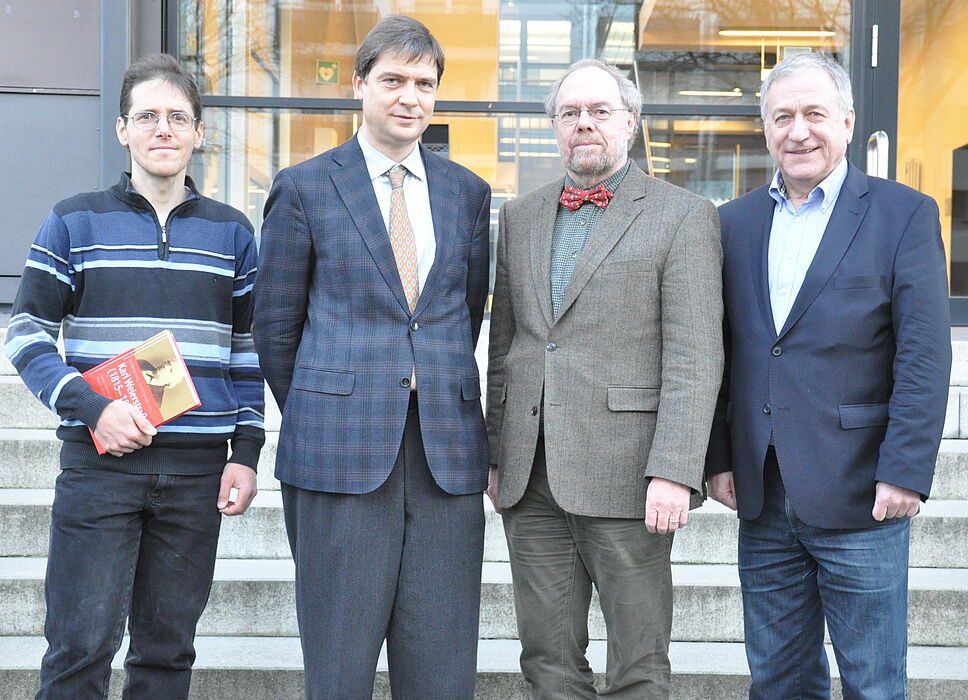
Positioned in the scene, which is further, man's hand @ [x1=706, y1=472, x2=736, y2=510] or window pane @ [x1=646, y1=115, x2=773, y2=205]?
window pane @ [x1=646, y1=115, x2=773, y2=205]

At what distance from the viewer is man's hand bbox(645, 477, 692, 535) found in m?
2.58

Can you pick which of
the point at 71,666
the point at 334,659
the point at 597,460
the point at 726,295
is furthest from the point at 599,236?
the point at 71,666

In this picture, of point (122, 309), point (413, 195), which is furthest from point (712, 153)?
point (122, 309)

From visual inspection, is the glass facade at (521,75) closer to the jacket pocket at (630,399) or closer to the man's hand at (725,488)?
the man's hand at (725,488)

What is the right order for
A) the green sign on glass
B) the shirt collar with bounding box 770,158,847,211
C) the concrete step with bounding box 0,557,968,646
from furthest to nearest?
the green sign on glass
the concrete step with bounding box 0,557,968,646
the shirt collar with bounding box 770,158,847,211

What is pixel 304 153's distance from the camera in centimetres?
667

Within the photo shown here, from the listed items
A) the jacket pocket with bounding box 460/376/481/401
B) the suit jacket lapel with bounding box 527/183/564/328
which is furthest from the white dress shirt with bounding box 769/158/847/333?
the jacket pocket with bounding box 460/376/481/401

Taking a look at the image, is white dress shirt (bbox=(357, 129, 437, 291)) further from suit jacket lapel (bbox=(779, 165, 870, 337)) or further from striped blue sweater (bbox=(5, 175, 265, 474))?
suit jacket lapel (bbox=(779, 165, 870, 337))

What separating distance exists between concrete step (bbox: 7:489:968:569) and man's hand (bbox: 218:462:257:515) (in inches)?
57.1

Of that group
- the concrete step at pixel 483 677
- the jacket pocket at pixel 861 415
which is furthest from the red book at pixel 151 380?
the jacket pocket at pixel 861 415

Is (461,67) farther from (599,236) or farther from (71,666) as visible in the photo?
(71,666)

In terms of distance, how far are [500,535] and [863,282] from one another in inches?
Answer: 82.5

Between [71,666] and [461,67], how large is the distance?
4.94 meters

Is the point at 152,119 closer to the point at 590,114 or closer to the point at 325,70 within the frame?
the point at 590,114
